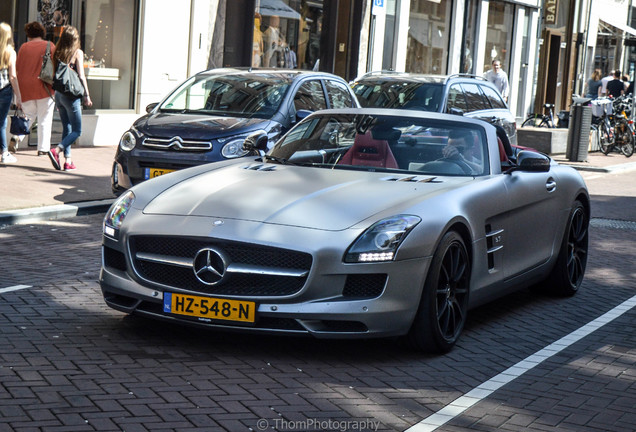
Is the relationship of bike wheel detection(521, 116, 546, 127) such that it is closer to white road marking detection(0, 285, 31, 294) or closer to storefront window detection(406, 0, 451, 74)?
storefront window detection(406, 0, 451, 74)

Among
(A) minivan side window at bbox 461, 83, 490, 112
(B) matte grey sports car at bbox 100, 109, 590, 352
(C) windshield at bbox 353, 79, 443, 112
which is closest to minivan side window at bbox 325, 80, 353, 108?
(C) windshield at bbox 353, 79, 443, 112

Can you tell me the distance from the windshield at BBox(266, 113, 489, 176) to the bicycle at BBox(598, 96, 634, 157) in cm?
2077

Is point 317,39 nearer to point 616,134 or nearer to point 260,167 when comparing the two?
point 616,134

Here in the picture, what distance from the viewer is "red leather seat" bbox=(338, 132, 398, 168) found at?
280 inches

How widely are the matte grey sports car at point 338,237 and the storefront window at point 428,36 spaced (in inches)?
849

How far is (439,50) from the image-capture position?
99.8ft

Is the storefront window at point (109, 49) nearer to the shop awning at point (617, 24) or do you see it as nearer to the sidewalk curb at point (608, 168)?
the sidewalk curb at point (608, 168)

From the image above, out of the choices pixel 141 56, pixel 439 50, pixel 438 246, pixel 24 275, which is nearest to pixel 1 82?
pixel 141 56

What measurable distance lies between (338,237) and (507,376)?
1.20m

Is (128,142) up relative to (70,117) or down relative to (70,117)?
down

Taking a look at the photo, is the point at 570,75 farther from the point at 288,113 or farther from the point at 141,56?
the point at 288,113

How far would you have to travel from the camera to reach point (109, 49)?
1892cm

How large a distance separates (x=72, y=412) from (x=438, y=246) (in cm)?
233

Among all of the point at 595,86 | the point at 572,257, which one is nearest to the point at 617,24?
the point at 595,86
